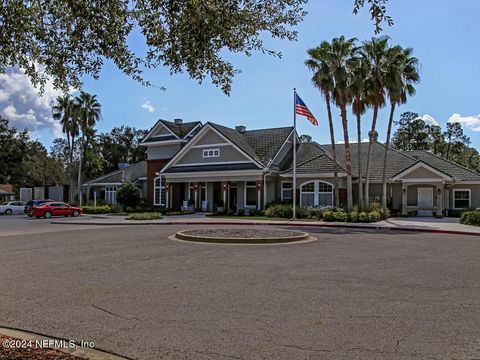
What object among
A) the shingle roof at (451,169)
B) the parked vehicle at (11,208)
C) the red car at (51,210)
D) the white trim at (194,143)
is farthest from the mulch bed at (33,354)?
the parked vehicle at (11,208)

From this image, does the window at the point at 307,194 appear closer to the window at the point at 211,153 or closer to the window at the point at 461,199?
the window at the point at 211,153

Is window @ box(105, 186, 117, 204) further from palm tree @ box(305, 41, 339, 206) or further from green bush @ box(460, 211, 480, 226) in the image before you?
green bush @ box(460, 211, 480, 226)

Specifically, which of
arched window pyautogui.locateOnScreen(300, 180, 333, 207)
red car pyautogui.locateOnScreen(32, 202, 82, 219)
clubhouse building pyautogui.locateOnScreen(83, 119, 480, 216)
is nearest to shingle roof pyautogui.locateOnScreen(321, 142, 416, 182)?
clubhouse building pyautogui.locateOnScreen(83, 119, 480, 216)

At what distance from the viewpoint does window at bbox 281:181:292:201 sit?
37.1 m

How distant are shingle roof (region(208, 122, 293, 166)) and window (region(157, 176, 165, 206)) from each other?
8.43 m

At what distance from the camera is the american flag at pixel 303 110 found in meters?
29.0

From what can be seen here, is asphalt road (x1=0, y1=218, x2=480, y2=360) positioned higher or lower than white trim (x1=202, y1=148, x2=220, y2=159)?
lower

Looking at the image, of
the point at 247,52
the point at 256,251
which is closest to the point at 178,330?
the point at 247,52

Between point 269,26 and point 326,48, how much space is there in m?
25.9

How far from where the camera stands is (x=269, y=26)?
696 cm

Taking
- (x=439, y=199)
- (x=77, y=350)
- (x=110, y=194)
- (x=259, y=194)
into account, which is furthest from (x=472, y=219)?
(x=110, y=194)

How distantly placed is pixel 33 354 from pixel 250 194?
111 ft

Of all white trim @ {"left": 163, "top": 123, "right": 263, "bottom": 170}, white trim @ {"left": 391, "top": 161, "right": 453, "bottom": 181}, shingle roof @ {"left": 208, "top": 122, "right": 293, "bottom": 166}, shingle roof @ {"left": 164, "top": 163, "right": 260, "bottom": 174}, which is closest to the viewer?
white trim @ {"left": 391, "top": 161, "right": 453, "bottom": 181}

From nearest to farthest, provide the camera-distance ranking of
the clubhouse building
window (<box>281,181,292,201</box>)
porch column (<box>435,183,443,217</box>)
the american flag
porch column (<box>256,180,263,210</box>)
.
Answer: the american flag, porch column (<box>435,183,443,217</box>), the clubhouse building, porch column (<box>256,180,263,210</box>), window (<box>281,181,292,201</box>)
